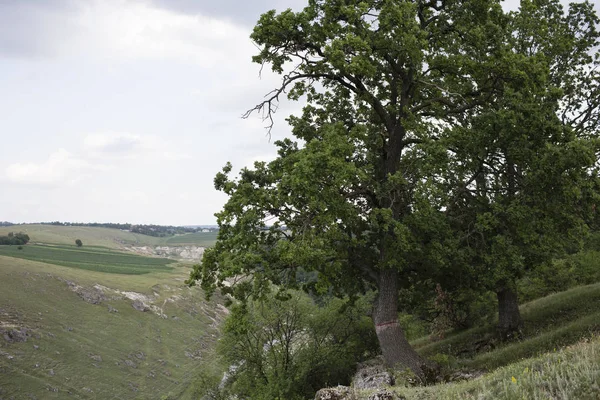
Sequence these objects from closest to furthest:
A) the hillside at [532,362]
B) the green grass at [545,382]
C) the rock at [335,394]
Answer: the green grass at [545,382], the hillside at [532,362], the rock at [335,394]

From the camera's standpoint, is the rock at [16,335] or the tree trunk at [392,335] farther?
the rock at [16,335]

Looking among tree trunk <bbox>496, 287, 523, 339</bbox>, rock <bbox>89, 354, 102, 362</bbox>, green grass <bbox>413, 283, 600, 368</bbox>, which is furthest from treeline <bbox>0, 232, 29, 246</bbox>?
tree trunk <bbox>496, 287, 523, 339</bbox>

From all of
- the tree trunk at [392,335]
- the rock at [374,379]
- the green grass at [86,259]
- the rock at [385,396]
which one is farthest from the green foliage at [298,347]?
the green grass at [86,259]

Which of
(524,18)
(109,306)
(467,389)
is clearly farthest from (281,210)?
(109,306)

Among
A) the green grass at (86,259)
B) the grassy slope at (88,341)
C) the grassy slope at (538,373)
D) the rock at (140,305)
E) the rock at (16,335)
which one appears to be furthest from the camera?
the green grass at (86,259)

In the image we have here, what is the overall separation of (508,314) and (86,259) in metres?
180

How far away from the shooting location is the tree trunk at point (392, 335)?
16263mm

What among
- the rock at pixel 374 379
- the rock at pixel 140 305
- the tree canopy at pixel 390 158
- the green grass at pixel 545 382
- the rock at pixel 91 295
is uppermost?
the tree canopy at pixel 390 158

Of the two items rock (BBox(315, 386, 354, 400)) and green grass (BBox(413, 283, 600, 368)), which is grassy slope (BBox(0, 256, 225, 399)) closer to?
green grass (BBox(413, 283, 600, 368))

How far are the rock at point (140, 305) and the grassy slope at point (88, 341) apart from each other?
1.81m

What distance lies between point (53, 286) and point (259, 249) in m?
118

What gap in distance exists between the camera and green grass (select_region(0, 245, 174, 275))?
149375 mm

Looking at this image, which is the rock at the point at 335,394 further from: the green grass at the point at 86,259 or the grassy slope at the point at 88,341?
the green grass at the point at 86,259

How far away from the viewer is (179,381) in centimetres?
9350
